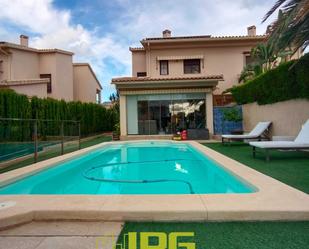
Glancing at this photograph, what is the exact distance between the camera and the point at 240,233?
3633 mm

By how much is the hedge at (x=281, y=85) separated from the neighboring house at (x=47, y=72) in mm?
16049

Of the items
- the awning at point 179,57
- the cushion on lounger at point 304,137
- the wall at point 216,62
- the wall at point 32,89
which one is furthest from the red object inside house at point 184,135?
the wall at point 32,89

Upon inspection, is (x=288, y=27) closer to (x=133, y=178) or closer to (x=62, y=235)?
(x=133, y=178)

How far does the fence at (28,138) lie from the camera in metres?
9.25

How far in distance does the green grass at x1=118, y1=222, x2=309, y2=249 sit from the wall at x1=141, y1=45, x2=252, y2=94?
23.8 m

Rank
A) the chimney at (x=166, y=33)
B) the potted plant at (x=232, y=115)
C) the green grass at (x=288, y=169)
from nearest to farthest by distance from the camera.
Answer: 1. the green grass at (x=288, y=169)
2. the potted plant at (x=232, y=115)
3. the chimney at (x=166, y=33)

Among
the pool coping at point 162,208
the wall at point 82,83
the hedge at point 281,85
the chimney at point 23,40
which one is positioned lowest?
the pool coping at point 162,208

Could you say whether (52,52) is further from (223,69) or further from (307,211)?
(307,211)

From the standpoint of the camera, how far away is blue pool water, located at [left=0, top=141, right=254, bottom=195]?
21.8 ft

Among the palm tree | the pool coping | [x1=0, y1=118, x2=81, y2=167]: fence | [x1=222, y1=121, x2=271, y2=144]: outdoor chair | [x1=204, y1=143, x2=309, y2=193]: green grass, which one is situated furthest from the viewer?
[x1=222, y1=121, x2=271, y2=144]: outdoor chair

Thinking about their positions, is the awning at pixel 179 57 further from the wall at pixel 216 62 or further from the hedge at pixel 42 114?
the hedge at pixel 42 114

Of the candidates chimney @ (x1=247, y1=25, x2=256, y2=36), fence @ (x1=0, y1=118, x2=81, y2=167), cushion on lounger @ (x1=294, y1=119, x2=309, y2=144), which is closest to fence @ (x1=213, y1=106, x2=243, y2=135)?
cushion on lounger @ (x1=294, y1=119, x2=309, y2=144)

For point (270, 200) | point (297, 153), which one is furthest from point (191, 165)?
point (270, 200)

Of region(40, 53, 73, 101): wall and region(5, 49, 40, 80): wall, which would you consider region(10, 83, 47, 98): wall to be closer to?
region(5, 49, 40, 80): wall
